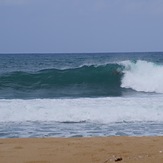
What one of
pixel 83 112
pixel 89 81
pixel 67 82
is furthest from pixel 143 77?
pixel 83 112

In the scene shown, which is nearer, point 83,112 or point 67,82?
point 83,112

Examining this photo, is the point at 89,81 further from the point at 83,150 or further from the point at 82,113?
the point at 83,150

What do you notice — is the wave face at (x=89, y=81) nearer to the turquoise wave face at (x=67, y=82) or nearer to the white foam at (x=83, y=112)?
the turquoise wave face at (x=67, y=82)

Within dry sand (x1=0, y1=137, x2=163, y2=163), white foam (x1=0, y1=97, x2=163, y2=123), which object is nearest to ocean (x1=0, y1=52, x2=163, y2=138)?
white foam (x1=0, y1=97, x2=163, y2=123)

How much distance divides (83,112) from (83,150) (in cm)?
440

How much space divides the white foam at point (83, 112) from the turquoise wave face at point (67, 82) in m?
5.37

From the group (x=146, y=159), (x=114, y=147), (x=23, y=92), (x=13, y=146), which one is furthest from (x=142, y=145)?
(x=23, y=92)

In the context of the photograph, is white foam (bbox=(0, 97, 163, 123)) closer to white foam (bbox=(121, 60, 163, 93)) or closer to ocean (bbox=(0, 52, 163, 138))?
ocean (bbox=(0, 52, 163, 138))

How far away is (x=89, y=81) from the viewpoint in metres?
21.4

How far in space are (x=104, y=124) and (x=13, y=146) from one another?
11.1ft

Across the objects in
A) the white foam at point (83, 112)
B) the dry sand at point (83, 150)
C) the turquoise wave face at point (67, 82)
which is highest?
the turquoise wave face at point (67, 82)

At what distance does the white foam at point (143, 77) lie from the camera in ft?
61.1

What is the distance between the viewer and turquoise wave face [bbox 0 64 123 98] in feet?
59.3

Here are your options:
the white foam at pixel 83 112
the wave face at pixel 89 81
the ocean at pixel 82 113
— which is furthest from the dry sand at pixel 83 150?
the wave face at pixel 89 81
